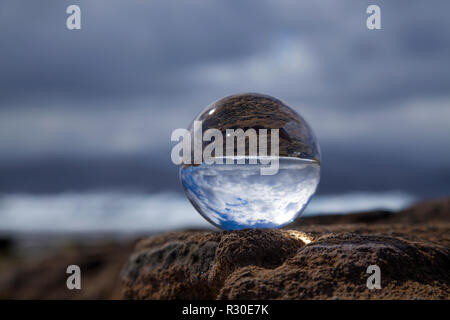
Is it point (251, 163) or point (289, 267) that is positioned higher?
point (251, 163)

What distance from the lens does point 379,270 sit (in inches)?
96.0

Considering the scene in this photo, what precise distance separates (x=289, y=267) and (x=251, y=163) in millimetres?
806

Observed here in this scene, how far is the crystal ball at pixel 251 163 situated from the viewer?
305 cm

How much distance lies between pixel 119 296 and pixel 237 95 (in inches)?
79.4

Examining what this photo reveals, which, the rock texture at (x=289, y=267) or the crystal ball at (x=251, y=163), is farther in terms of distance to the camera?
the crystal ball at (x=251, y=163)

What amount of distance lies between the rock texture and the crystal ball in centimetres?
23

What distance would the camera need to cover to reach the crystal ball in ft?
10.00

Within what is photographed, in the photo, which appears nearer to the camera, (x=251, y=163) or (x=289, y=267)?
(x=289, y=267)

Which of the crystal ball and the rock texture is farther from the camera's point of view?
the crystal ball

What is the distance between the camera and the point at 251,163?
120 inches

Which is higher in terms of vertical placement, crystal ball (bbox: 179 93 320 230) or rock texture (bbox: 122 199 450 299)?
crystal ball (bbox: 179 93 320 230)

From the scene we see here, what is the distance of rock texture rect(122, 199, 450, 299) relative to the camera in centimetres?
233

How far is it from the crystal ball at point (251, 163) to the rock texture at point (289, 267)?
0.23m

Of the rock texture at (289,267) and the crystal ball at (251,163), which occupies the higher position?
the crystal ball at (251,163)
